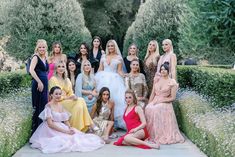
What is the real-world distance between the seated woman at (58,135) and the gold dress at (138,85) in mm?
1932

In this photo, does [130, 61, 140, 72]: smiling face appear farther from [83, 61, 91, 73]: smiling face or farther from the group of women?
[83, 61, 91, 73]: smiling face

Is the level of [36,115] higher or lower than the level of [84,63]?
lower

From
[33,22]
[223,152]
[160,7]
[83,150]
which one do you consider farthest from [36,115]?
[160,7]

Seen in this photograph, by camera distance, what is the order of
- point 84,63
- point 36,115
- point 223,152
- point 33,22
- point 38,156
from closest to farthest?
point 223,152
point 38,156
point 36,115
point 84,63
point 33,22

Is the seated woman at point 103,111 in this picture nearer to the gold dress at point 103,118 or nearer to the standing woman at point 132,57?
the gold dress at point 103,118

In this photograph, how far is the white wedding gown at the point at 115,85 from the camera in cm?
980

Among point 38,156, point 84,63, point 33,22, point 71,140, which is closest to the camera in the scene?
point 38,156

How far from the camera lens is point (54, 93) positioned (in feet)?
26.9

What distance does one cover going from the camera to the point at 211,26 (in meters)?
7.66

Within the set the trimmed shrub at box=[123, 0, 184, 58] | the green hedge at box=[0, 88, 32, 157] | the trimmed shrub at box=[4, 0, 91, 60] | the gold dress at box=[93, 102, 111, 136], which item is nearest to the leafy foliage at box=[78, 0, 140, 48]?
the trimmed shrub at box=[123, 0, 184, 58]

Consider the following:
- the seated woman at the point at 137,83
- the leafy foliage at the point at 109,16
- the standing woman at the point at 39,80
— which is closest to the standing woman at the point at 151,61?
the seated woman at the point at 137,83

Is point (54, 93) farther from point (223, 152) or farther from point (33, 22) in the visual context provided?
point (33, 22)

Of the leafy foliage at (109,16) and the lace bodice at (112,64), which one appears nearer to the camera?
the lace bodice at (112,64)

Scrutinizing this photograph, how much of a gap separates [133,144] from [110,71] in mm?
2767
